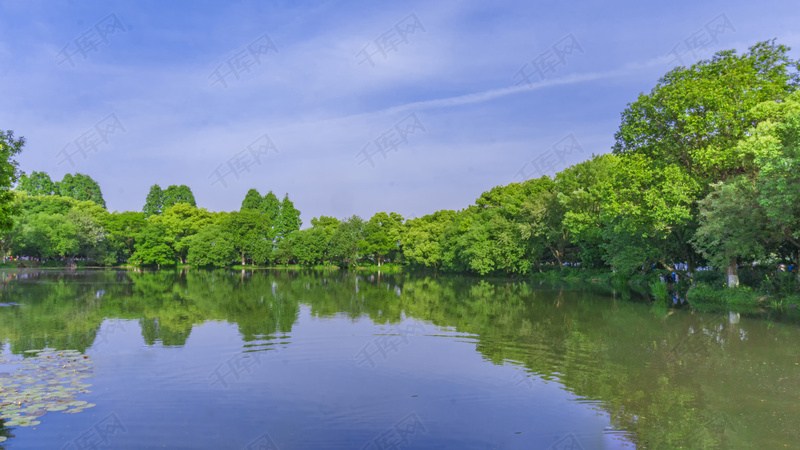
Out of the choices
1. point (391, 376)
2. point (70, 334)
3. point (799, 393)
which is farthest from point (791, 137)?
point (70, 334)

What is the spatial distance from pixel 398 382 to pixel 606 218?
2792 cm

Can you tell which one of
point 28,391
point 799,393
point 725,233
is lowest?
point 799,393

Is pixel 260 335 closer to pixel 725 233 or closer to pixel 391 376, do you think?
pixel 391 376

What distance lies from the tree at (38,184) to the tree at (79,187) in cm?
169

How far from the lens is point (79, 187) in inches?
3984

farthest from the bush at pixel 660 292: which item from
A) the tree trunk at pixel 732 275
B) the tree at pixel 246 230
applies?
the tree at pixel 246 230

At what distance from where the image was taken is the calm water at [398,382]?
7.52 metres

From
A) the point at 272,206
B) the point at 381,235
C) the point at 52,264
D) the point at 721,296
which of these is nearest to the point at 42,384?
the point at 721,296

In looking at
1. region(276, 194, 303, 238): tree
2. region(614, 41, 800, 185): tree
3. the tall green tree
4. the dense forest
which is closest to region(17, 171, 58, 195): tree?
the dense forest

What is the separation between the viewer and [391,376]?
11234 millimetres

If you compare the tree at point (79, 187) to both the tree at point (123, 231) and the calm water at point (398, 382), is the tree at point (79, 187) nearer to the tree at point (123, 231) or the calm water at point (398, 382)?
the tree at point (123, 231)

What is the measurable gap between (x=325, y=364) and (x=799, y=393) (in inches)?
392

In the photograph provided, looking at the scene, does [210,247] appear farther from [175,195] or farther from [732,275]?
[732,275]

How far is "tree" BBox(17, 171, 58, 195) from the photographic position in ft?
299
